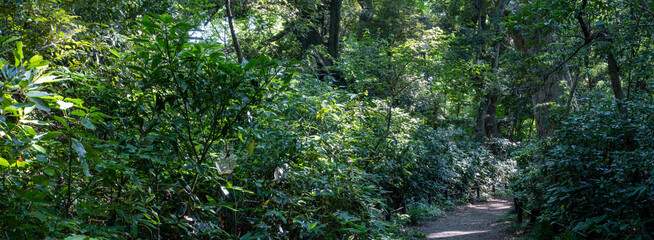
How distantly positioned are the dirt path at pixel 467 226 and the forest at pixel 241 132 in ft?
2.27

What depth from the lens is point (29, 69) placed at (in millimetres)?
1679

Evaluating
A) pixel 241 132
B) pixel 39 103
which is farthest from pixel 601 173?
pixel 39 103

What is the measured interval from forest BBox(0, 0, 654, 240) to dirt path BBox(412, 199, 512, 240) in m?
0.69

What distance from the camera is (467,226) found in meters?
10.4

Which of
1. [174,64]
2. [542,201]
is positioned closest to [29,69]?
[174,64]

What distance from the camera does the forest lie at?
192 centimetres

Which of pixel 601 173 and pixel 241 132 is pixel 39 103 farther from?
pixel 601 173

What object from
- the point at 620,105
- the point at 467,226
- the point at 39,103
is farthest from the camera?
the point at 467,226

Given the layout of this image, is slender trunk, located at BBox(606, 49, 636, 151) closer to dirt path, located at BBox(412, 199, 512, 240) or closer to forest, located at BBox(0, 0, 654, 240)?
forest, located at BBox(0, 0, 654, 240)

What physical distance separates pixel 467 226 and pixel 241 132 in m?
9.32

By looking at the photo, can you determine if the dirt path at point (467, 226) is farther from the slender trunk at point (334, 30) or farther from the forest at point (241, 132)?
the slender trunk at point (334, 30)

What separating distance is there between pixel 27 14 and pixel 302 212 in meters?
3.13

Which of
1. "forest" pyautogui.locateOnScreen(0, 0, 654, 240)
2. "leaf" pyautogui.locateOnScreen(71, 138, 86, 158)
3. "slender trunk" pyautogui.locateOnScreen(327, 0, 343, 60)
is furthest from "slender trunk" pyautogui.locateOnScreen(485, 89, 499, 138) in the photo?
"leaf" pyautogui.locateOnScreen(71, 138, 86, 158)

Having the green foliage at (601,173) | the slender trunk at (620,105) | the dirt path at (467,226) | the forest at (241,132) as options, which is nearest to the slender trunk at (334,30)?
the forest at (241,132)
